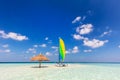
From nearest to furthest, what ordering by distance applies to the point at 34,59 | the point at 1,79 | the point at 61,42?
the point at 1,79, the point at 34,59, the point at 61,42

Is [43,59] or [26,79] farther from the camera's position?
[43,59]

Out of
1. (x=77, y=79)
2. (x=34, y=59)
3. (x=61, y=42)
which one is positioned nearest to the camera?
(x=77, y=79)

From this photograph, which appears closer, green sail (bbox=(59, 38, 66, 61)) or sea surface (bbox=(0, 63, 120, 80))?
sea surface (bbox=(0, 63, 120, 80))

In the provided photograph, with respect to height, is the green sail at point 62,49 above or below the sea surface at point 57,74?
above

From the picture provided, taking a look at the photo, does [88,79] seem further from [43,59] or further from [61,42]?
[61,42]

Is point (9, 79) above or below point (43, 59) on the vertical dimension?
below

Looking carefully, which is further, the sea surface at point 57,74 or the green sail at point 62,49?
the green sail at point 62,49

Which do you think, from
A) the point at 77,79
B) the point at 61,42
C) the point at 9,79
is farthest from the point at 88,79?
the point at 61,42

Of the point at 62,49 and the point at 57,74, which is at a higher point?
the point at 62,49

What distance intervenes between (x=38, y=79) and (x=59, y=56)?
14.3 m

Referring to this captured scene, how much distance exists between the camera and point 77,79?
10.4 meters

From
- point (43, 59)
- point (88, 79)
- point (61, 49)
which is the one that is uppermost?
point (61, 49)

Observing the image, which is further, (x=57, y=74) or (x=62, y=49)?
(x=62, y=49)

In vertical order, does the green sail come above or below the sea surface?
above
